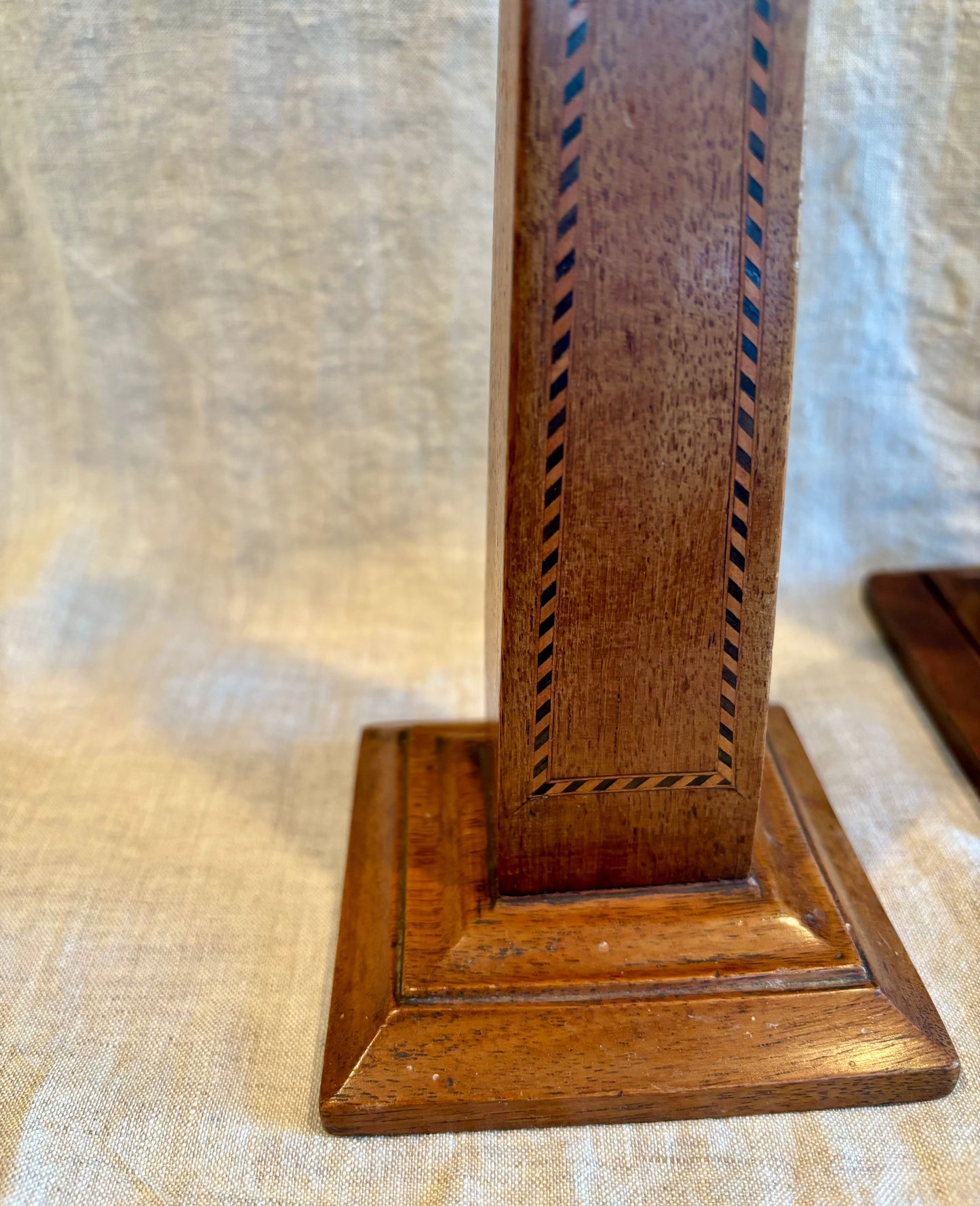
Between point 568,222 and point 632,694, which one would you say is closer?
point 568,222

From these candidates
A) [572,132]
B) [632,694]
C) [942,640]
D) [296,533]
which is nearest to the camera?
[572,132]

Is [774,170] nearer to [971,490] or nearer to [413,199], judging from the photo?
[413,199]

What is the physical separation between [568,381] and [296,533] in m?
0.62

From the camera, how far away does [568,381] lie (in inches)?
19.9

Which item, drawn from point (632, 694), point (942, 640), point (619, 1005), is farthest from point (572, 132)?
point (942, 640)

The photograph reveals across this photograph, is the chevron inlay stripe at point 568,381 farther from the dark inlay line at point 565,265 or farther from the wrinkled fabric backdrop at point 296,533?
the wrinkled fabric backdrop at point 296,533

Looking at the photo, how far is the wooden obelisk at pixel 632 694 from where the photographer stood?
1.54 feet

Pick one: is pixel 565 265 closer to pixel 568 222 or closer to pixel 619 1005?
pixel 568 222

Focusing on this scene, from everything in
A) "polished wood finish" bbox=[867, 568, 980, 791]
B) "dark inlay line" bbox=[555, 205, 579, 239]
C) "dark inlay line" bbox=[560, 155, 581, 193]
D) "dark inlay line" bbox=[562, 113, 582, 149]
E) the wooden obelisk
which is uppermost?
"dark inlay line" bbox=[562, 113, 582, 149]

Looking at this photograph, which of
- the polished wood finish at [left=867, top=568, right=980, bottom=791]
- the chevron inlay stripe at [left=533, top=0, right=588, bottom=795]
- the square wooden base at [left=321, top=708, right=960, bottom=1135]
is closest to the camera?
the chevron inlay stripe at [left=533, top=0, right=588, bottom=795]

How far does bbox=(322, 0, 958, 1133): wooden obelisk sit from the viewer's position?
0.47 meters

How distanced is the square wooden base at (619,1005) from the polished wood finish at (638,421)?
0.10 ft

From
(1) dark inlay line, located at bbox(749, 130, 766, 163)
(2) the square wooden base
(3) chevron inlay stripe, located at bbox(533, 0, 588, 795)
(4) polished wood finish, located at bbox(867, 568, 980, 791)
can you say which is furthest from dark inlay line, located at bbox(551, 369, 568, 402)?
(4) polished wood finish, located at bbox(867, 568, 980, 791)

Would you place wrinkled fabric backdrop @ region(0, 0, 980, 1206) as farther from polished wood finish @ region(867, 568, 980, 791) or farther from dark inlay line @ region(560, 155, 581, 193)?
dark inlay line @ region(560, 155, 581, 193)
